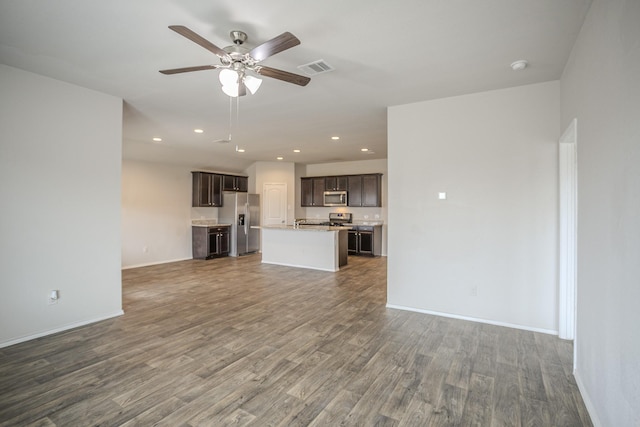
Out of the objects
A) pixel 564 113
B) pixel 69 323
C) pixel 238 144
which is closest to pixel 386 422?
pixel 564 113

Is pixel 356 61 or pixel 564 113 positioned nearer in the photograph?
pixel 356 61

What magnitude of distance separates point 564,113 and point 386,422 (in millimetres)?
3254

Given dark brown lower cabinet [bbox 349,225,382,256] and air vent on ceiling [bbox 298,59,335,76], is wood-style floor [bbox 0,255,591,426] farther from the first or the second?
dark brown lower cabinet [bbox 349,225,382,256]

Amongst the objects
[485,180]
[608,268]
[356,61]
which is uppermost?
[356,61]

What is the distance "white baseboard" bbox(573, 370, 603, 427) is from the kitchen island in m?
4.53

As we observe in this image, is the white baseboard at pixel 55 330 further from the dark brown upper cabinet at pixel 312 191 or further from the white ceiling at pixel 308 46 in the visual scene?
the dark brown upper cabinet at pixel 312 191

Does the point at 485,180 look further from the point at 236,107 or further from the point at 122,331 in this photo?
the point at 122,331

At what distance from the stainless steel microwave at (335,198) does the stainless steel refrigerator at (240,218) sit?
2.07 meters

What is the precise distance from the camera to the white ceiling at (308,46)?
83.8 inches

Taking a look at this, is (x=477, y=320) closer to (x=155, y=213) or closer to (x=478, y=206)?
(x=478, y=206)

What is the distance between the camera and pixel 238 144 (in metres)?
6.71

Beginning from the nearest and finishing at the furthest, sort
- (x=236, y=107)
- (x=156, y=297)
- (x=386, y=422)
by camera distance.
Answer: (x=386, y=422) < (x=236, y=107) < (x=156, y=297)

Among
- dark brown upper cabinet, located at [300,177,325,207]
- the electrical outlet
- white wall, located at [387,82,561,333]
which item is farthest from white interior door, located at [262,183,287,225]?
the electrical outlet

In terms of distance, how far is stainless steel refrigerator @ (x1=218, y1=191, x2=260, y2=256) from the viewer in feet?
28.6
